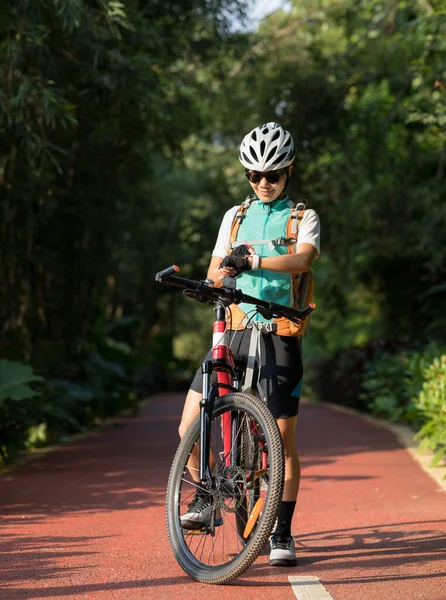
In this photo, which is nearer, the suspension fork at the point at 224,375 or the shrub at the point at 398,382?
the suspension fork at the point at 224,375

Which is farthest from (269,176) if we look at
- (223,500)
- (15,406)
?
(15,406)

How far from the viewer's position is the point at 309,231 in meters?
5.64

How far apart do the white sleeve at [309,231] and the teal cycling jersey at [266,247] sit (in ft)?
0.39

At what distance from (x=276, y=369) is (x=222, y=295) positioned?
643 millimetres

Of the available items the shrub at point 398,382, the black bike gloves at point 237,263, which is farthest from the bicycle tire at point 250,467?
the shrub at point 398,382

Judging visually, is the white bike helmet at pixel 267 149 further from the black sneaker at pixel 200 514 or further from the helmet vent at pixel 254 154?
the black sneaker at pixel 200 514

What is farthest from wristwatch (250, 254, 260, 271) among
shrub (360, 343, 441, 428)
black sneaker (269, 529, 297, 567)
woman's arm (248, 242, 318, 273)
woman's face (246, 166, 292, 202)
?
shrub (360, 343, 441, 428)

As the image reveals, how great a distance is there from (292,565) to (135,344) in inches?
1233

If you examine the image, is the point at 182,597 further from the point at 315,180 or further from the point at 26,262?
the point at 315,180

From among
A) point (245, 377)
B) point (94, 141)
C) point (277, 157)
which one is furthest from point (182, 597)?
point (94, 141)

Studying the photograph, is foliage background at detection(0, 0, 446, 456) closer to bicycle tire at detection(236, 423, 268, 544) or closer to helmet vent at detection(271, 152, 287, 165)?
helmet vent at detection(271, 152, 287, 165)

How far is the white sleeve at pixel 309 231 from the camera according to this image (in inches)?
221

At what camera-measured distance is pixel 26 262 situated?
1366 centimetres

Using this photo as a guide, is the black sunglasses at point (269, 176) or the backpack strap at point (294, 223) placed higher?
the black sunglasses at point (269, 176)
